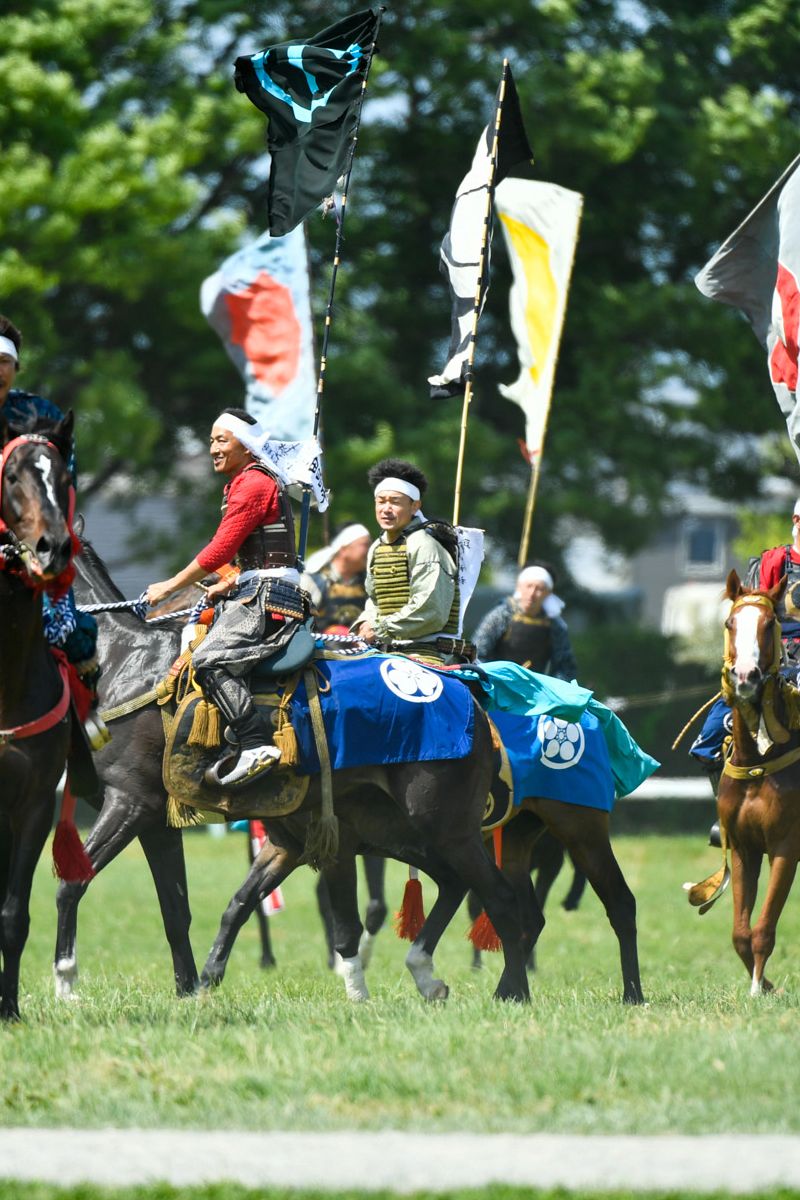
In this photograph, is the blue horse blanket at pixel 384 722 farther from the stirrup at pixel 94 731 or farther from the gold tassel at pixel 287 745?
the stirrup at pixel 94 731

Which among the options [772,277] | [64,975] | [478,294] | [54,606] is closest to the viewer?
[54,606]

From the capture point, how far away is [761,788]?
11773 mm

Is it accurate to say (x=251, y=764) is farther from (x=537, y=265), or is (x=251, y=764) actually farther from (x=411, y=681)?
(x=537, y=265)

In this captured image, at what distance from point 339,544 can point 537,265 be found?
108 inches

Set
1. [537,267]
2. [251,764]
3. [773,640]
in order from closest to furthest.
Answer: [251,764], [773,640], [537,267]

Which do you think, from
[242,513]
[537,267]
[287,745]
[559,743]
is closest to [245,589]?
[242,513]

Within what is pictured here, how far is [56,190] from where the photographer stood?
87.4ft

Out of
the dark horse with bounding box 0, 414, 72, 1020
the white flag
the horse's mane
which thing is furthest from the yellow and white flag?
the dark horse with bounding box 0, 414, 72, 1020

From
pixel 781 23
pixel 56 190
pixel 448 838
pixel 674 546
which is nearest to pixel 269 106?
pixel 448 838

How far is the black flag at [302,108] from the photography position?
1252 cm

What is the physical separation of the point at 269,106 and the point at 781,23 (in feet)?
67.5

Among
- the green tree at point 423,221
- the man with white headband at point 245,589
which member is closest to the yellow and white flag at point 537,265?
the man with white headband at point 245,589

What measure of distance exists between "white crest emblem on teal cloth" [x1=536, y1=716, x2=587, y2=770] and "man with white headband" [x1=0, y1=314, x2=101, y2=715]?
2.73m

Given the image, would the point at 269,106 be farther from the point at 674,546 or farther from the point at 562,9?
the point at 674,546
